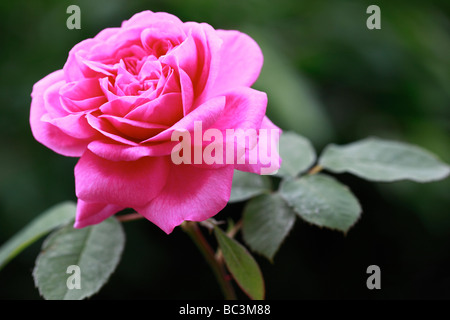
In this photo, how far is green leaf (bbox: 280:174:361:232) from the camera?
0.44 m

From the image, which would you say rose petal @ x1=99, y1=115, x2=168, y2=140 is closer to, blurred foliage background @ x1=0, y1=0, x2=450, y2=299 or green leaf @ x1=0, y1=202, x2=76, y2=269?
green leaf @ x1=0, y1=202, x2=76, y2=269

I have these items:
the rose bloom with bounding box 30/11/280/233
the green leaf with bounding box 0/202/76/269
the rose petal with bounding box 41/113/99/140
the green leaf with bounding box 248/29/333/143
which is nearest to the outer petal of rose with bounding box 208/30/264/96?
the rose bloom with bounding box 30/11/280/233

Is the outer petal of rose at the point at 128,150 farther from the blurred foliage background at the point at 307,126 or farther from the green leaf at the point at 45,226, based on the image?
the blurred foliage background at the point at 307,126

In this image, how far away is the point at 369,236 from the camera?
1.04 m

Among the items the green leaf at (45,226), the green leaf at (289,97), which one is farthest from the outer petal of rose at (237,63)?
the green leaf at (289,97)

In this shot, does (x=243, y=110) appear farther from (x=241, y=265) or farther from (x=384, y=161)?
(x=384, y=161)

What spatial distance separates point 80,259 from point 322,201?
0.26 meters

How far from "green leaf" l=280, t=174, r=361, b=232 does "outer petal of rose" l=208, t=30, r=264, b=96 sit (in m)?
0.14

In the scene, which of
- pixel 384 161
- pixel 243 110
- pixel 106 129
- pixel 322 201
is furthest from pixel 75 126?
pixel 384 161

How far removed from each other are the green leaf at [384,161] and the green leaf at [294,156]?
0.02 metres

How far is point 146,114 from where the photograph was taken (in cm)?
34

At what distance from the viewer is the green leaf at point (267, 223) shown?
1.45ft

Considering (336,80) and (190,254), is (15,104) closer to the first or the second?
(190,254)
